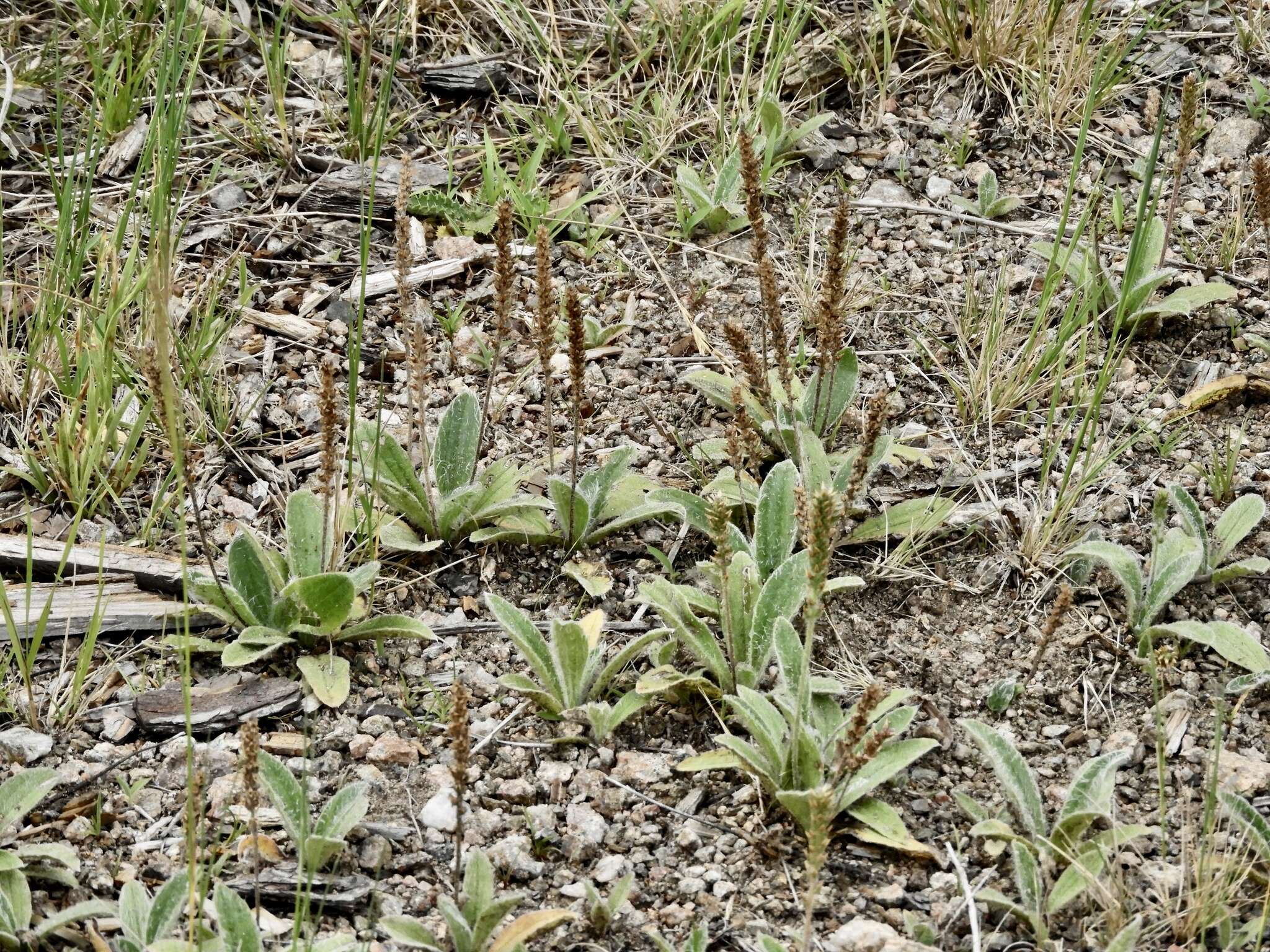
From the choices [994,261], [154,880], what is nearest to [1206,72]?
[994,261]

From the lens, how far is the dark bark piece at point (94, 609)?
2529mm

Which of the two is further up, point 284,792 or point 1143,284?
point 1143,284

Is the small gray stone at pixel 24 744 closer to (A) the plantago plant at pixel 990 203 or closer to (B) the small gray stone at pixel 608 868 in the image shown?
(B) the small gray stone at pixel 608 868

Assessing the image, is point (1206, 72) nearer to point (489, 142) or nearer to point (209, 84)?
point (489, 142)

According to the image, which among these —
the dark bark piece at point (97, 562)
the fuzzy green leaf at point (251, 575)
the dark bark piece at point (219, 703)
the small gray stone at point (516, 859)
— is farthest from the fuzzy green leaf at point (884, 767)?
the dark bark piece at point (97, 562)

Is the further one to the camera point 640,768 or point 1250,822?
point 640,768

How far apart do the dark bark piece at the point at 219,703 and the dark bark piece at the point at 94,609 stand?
0.16 m

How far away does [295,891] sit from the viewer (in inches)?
81.6

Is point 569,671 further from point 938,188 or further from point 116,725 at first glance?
point 938,188

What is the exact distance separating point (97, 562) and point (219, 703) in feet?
1.52

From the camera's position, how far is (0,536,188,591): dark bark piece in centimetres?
260

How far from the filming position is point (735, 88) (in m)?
3.91

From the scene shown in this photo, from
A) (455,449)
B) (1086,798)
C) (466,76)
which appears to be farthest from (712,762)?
(466,76)

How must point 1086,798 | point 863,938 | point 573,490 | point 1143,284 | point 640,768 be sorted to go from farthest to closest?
1. point 1143,284
2. point 573,490
3. point 640,768
4. point 1086,798
5. point 863,938
